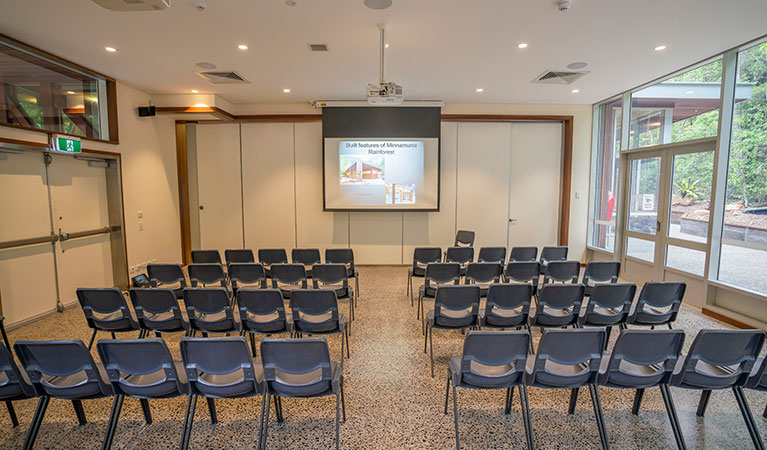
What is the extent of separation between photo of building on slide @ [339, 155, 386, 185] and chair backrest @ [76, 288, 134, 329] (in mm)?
4820

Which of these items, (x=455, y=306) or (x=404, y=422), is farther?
(x=455, y=306)

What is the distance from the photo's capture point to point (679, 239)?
549 cm

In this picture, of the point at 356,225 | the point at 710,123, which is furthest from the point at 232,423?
the point at 710,123

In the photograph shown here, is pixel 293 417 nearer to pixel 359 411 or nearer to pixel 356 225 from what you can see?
pixel 359 411

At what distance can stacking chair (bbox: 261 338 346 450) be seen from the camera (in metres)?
2.10

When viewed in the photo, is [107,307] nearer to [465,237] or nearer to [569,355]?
[569,355]

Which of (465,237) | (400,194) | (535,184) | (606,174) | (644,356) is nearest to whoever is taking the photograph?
(644,356)

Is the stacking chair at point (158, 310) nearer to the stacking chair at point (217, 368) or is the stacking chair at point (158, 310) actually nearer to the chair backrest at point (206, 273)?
the chair backrest at point (206, 273)

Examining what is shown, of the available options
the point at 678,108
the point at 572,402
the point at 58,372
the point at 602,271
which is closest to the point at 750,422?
the point at 572,402

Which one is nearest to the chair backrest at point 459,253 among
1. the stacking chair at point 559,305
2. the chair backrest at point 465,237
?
the chair backrest at point 465,237

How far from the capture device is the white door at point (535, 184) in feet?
25.2

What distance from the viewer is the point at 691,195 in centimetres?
532

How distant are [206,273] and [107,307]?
1.10 meters

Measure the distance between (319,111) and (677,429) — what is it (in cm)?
736
